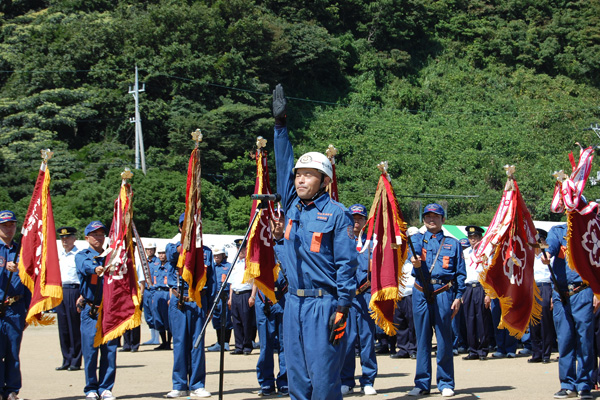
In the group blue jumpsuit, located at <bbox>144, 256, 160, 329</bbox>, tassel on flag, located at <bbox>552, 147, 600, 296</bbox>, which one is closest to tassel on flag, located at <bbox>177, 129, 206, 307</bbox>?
tassel on flag, located at <bbox>552, 147, 600, 296</bbox>

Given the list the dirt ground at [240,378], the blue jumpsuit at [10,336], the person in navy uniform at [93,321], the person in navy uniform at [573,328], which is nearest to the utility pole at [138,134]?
the dirt ground at [240,378]

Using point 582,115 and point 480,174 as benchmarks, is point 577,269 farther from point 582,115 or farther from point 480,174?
point 582,115

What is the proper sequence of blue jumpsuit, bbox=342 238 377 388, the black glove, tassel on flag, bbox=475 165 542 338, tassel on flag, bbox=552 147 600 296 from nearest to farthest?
the black glove < tassel on flag, bbox=552 147 600 296 < blue jumpsuit, bbox=342 238 377 388 < tassel on flag, bbox=475 165 542 338

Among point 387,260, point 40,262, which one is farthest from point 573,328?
point 40,262

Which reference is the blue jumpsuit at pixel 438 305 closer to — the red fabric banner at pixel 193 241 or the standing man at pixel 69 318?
the red fabric banner at pixel 193 241

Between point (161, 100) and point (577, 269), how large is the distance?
122 ft

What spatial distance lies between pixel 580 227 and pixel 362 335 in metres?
3.29

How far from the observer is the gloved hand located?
6.19m

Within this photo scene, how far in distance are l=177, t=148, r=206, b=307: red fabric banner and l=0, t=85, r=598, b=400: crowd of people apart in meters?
0.31

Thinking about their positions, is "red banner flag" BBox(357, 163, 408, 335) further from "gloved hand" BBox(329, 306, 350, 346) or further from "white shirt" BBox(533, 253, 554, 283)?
"white shirt" BBox(533, 253, 554, 283)

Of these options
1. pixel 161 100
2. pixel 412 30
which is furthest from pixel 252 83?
pixel 412 30

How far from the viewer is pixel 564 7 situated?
64.8 metres

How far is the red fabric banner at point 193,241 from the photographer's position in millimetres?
9828

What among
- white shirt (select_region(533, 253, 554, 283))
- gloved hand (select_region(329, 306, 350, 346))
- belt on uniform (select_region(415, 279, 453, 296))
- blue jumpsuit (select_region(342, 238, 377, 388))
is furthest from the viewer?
white shirt (select_region(533, 253, 554, 283))
